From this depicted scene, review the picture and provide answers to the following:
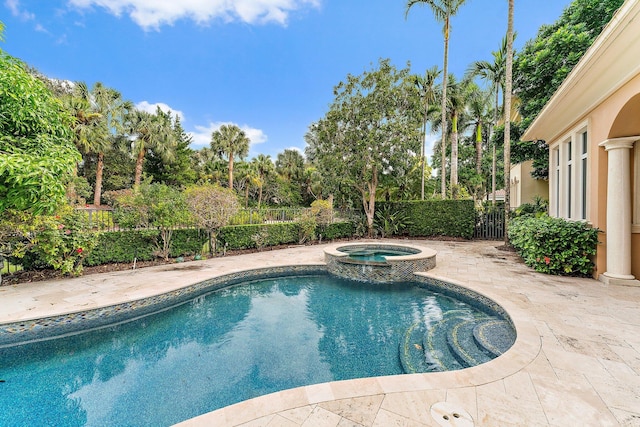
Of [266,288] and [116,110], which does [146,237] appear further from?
[116,110]

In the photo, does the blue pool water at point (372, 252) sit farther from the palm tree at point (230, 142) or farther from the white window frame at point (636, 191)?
the palm tree at point (230, 142)

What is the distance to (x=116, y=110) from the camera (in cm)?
2175

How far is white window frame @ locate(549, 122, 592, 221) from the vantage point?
7.10 meters

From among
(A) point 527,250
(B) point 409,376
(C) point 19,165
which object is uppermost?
(C) point 19,165

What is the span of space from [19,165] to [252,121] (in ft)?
88.7

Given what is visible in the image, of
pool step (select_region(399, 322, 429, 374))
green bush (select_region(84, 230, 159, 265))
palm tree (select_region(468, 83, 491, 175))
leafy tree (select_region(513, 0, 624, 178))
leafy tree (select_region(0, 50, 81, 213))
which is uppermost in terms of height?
palm tree (select_region(468, 83, 491, 175))

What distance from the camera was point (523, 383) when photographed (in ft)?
8.98

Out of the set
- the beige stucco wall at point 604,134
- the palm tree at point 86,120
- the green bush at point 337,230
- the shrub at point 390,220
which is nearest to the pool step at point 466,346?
the beige stucco wall at point 604,134

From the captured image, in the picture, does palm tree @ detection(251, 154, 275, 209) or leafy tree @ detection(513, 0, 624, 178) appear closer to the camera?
leafy tree @ detection(513, 0, 624, 178)

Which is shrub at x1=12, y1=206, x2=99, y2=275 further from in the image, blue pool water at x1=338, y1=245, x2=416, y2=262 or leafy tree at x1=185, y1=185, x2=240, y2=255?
blue pool water at x1=338, y1=245, x2=416, y2=262

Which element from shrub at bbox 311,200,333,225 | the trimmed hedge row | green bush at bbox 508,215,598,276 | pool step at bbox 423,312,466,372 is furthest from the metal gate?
pool step at bbox 423,312,466,372

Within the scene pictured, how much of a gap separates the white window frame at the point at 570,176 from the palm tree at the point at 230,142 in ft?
79.7

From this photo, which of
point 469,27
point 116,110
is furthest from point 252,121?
point 469,27

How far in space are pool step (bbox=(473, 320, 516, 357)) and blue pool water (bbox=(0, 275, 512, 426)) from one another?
1.46 feet
